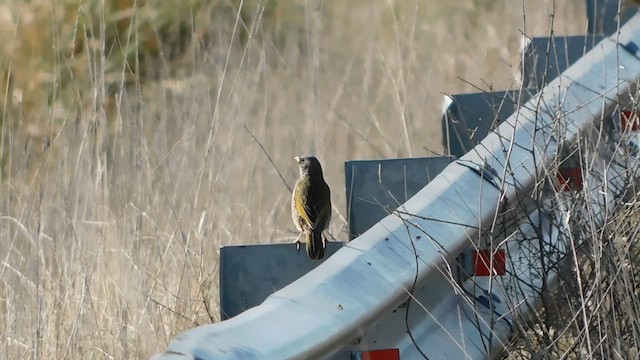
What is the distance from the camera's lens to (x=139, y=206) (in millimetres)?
5566

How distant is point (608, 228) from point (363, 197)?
0.75 meters

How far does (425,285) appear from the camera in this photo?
11.1 ft

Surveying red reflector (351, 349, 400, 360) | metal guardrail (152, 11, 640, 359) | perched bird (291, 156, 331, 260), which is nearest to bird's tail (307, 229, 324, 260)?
perched bird (291, 156, 331, 260)

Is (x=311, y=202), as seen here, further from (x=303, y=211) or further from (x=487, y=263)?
(x=487, y=263)

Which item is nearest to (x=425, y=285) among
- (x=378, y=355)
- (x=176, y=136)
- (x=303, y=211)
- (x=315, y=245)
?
(x=378, y=355)

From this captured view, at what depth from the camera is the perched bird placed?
17.2ft

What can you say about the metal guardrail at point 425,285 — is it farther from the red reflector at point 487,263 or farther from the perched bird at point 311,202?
the perched bird at point 311,202

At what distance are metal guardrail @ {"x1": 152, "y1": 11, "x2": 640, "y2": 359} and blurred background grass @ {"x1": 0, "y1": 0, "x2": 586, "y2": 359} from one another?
0.52 m

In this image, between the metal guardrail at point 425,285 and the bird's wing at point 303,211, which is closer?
the metal guardrail at point 425,285

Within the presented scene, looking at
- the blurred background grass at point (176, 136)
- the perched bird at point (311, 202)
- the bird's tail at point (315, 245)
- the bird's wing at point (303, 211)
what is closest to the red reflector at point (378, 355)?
the bird's tail at point (315, 245)

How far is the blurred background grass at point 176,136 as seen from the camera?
4.93 meters

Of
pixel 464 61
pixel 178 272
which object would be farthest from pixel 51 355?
pixel 464 61

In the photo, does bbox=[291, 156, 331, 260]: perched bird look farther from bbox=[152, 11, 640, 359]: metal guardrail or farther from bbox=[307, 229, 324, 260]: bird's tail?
bbox=[152, 11, 640, 359]: metal guardrail

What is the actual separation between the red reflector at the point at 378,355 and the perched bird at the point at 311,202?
6.10 ft
